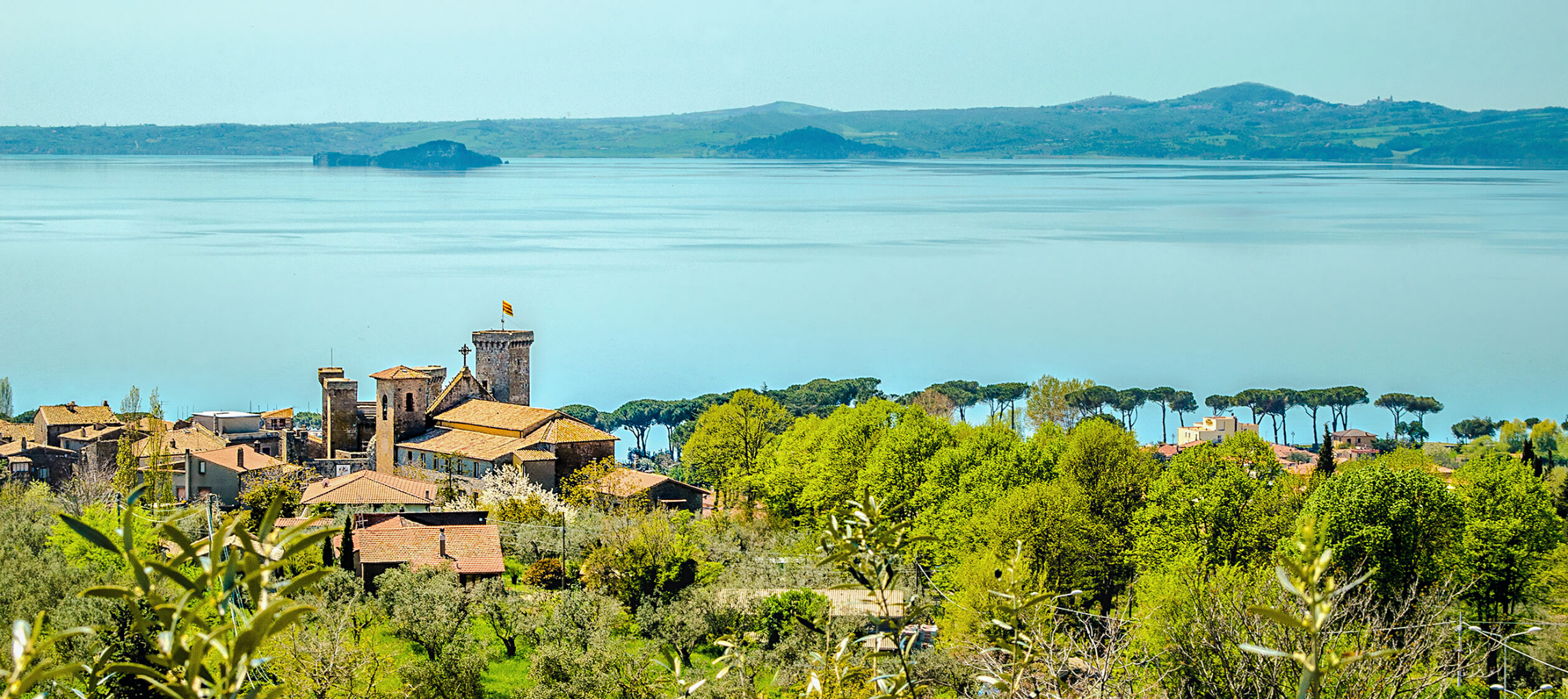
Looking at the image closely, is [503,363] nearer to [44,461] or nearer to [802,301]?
[44,461]

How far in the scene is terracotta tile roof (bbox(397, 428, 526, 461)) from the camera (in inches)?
1303

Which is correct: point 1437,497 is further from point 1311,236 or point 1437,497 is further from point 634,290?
point 1311,236

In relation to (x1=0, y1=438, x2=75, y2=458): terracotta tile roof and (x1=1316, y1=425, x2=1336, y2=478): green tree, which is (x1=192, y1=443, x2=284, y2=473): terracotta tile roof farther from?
(x1=1316, y1=425, x2=1336, y2=478): green tree

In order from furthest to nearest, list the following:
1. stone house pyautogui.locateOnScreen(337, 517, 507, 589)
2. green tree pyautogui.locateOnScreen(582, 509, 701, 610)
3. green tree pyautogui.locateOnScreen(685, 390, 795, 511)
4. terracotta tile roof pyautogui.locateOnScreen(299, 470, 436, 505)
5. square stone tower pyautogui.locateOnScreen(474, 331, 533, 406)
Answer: square stone tower pyautogui.locateOnScreen(474, 331, 533, 406), green tree pyautogui.locateOnScreen(685, 390, 795, 511), terracotta tile roof pyautogui.locateOnScreen(299, 470, 436, 505), stone house pyautogui.locateOnScreen(337, 517, 507, 589), green tree pyautogui.locateOnScreen(582, 509, 701, 610)

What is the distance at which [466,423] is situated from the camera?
35.9m

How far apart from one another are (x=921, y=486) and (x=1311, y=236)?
99.9 meters

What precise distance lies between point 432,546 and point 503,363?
1481cm

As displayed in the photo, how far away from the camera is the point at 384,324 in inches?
2913

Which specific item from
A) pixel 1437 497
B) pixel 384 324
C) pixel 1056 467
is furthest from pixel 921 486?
pixel 384 324

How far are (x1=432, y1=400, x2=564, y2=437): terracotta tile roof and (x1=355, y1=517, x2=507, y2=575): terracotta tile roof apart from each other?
7.45m

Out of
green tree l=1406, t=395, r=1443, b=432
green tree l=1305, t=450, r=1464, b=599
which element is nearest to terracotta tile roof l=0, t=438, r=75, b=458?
green tree l=1305, t=450, r=1464, b=599

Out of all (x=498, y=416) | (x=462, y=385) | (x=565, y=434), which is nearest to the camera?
(x=565, y=434)

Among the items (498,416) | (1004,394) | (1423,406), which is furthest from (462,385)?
(1423,406)

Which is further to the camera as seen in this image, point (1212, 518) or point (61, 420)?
point (61, 420)
